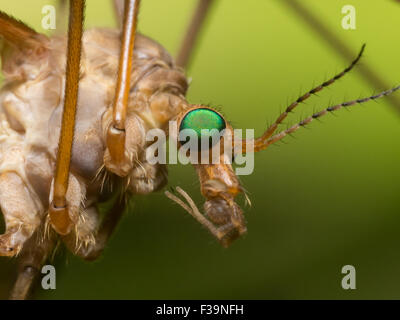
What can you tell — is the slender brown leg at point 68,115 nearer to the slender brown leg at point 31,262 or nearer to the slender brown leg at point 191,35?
the slender brown leg at point 31,262

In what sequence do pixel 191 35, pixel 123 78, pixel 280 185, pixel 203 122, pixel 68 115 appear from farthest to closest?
pixel 280 185, pixel 191 35, pixel 203 122, pixel 123 78, pixel 68 115

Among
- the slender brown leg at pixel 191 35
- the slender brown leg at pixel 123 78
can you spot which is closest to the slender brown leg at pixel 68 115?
the slender brown leg at pixel 123 78

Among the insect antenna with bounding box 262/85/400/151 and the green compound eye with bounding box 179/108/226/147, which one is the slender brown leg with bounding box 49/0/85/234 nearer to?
the green compound eye with bounding box 179/108/226/147

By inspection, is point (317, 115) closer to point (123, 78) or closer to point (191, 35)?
point (123, 78)

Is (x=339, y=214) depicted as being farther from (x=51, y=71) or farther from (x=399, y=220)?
(x=51, y=71)

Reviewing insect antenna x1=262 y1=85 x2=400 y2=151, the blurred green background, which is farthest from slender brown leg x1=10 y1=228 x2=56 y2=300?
insect antenna x1=262 y1=85 x2=400 y2=151

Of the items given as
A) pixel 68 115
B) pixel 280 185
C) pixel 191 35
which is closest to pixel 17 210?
pixel 68 115

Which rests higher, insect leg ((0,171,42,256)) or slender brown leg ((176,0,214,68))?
slender brown leg ((176,0,214,68))

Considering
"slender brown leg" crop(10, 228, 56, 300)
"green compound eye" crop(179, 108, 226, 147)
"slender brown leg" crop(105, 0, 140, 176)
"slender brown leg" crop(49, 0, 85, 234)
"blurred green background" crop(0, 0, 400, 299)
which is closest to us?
"slender brown leg" crop(49, 0, 85, 234)
